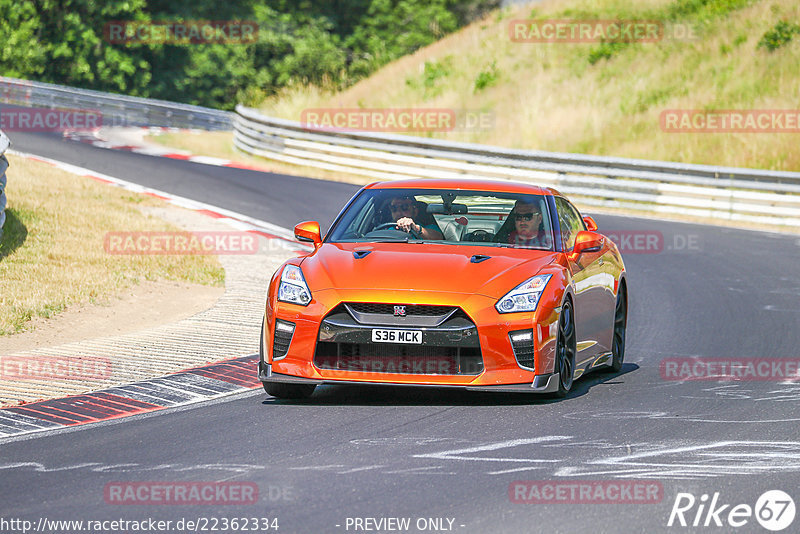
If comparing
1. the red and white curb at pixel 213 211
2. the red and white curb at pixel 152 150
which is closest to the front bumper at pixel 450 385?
the red and white curb at pixel 213 211

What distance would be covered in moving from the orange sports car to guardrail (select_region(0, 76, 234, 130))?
3017 centimetres

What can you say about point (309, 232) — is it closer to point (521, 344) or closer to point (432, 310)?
point (432, 310)

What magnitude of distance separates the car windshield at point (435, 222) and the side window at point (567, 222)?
0.19m

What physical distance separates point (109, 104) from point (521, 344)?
32656 mm

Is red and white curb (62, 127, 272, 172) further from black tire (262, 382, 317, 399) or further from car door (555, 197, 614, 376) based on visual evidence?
black tire (262, 382, 317, 399)

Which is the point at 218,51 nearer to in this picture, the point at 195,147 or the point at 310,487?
the point at 195,147

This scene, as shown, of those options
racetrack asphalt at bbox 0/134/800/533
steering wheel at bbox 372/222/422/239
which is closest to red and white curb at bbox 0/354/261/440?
racetrack asphalt at bbox 0/134/800/533

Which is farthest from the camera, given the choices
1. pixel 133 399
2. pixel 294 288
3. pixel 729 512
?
pixel 133 399

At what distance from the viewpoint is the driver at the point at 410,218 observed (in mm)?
9570

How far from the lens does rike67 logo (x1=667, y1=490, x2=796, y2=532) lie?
18.9 feet

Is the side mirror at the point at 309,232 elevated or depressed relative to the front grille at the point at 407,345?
elevated

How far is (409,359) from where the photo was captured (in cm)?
820

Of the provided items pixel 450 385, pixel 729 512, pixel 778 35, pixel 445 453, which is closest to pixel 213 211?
pixel 450 385

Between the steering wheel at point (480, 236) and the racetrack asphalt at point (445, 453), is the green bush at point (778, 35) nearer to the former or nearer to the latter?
the racetrack asphalt at point (445, 453)
